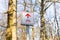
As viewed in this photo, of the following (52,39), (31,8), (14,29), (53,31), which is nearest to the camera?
(14,29)

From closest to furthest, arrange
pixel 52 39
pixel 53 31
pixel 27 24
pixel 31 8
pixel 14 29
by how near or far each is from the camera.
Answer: pixel 27 24 < pixel 14 29 < pixel 31 8 < pixel 53 31 < pixel 52 39

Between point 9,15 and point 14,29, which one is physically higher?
point 9,15

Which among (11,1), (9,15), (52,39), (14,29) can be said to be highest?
(11,1)

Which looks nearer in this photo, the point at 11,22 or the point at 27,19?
the point at 27,19

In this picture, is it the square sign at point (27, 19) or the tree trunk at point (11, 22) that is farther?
the tree trunk at point (11, 22)

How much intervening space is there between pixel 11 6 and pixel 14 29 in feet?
2.76

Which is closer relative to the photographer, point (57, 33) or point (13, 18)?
point (13, 18)

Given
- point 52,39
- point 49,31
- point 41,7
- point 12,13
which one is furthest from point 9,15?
point 52,39

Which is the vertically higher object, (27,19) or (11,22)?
(27,19)

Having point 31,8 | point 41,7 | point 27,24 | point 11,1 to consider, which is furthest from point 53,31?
point 27,24

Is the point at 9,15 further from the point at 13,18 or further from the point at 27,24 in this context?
the point at 27,24

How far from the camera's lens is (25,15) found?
5848 mm

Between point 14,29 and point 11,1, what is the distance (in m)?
1.01

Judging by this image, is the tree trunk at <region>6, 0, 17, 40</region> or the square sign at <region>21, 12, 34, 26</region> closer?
the square sign at <region>21, 12, 34, 26</region>
